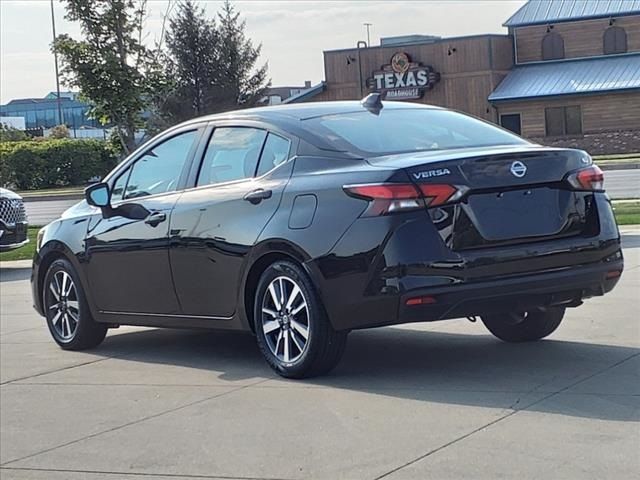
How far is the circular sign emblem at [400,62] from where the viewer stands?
54906 mm

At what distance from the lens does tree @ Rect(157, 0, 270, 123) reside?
56.0 metres

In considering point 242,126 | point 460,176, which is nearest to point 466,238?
point 460,176

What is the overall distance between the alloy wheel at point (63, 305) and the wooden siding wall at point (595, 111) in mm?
33899

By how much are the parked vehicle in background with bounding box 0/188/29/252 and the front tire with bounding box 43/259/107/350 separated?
269 inches

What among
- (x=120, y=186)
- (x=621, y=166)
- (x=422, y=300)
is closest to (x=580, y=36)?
(x=621, y=166)

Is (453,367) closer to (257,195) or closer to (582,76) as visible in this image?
(257,195)

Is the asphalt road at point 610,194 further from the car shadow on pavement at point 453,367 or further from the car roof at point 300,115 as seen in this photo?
the car roof at point 300,115

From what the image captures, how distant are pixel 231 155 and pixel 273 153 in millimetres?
455

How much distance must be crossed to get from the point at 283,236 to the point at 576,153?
5.82 ft

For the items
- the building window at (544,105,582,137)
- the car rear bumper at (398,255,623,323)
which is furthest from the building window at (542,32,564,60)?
the car rear bumper at (398,255,623,323)

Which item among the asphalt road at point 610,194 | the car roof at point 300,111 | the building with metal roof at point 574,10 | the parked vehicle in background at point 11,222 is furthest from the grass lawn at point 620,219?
the building with metal roof at point 574,10

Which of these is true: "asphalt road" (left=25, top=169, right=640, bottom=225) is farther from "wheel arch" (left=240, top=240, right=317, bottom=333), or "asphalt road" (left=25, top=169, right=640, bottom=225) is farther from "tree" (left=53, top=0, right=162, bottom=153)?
"wheel arch" (left=240, top=240, right=317, bottom=333)

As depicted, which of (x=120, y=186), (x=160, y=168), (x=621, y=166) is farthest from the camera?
(x=621, y=166)

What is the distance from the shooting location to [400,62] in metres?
55.0
